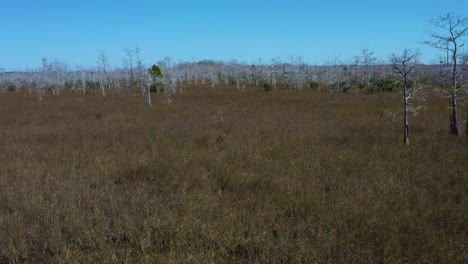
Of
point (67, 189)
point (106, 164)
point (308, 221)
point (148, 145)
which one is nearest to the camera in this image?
point (308, 221)

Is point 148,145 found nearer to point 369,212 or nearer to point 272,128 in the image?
point 272,128

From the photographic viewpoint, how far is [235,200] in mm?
6137

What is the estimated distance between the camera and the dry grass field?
14.3 ft

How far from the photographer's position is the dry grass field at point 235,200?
14.3 feet

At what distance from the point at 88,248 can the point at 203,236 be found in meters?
1.59

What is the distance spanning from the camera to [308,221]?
518 cm

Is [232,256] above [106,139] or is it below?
below

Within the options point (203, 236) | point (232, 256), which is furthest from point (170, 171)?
point (232, 256)

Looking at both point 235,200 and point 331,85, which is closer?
point 235,200

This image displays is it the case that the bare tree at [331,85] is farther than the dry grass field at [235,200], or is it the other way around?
the bare tree at [331,85]

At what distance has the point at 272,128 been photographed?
1493 cm

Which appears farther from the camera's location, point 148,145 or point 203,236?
point 148,145

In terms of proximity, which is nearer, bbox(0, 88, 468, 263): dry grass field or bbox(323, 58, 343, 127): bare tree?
bbox(0, 88, 468, 263): dry grass field

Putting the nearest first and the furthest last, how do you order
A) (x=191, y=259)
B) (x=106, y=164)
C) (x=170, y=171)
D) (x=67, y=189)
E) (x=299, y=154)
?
(x=191, y=259) → (x=67, y=189) → (x=170, y=171) → (x=106, y=164) → (x=299, y=154)
